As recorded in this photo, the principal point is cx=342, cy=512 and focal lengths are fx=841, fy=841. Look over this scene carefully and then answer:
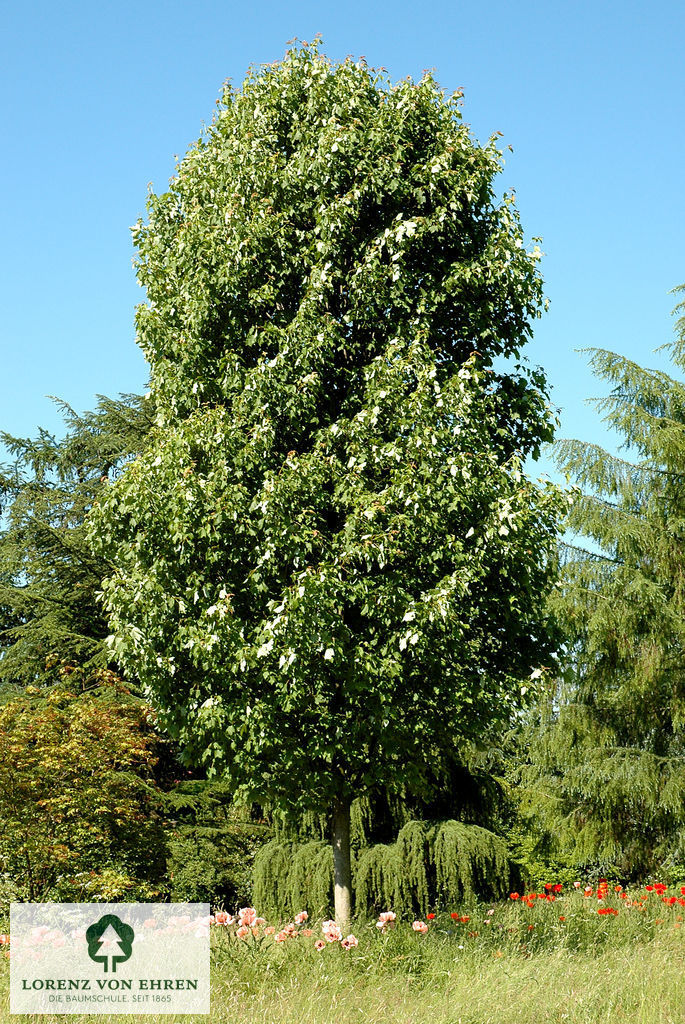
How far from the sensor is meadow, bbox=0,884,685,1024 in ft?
18.7

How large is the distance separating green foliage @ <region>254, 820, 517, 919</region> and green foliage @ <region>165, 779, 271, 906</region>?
1816 mm

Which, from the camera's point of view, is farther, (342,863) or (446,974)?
(342,863)

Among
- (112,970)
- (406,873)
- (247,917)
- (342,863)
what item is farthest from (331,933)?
(406,873)

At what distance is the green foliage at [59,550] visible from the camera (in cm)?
1725

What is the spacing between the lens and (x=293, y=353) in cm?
851

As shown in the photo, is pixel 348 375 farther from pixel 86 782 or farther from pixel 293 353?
pixel 86 782

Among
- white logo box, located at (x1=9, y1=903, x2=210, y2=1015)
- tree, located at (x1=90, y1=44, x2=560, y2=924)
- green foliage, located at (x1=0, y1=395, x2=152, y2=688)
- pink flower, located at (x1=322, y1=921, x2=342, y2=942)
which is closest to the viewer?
white logo box, located at (x1=9, y1=903, x2=210, y2=1015)

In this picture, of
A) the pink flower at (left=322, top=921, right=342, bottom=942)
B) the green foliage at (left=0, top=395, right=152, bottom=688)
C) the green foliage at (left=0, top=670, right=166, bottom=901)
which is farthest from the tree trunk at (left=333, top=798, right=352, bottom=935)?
the green foliage at (left=0, top=395, right=152, bottom=688)

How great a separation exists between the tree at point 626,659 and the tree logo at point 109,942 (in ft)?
25.0

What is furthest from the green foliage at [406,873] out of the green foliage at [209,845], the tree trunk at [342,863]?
the tree trunk at [342,863]

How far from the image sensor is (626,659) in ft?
42.6

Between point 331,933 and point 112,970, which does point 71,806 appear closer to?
point 112,970

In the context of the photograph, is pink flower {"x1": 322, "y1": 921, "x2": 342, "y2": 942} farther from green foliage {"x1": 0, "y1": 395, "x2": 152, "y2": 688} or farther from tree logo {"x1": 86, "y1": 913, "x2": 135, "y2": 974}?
green foliage {"x1": 0, "y1": 395, "x2": 152, "y2": 688}

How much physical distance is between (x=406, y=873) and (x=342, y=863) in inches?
105
